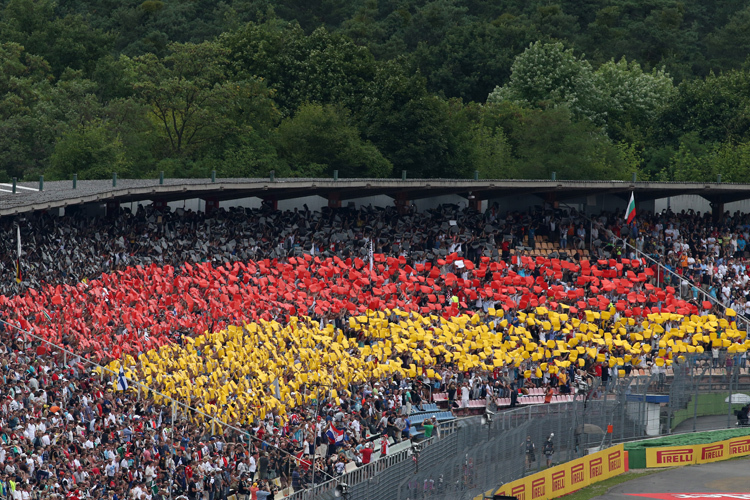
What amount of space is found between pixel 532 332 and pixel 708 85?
39.1 meters

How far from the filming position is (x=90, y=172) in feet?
194

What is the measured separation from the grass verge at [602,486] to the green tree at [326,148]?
31.2 metres

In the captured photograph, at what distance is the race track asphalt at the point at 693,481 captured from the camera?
1265 inches

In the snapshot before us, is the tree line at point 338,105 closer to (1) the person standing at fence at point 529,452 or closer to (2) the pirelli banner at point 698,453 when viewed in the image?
(2) the pirelli banner at point 698,453

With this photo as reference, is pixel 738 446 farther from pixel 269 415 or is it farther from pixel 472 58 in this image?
pixel 472 58

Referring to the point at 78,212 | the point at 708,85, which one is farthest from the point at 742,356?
the point at 708,85

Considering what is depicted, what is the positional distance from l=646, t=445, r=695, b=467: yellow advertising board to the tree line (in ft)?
100

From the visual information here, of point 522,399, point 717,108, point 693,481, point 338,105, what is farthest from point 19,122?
point 693,481

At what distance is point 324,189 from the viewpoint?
46469 millimetres

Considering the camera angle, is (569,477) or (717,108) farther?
(717,108)

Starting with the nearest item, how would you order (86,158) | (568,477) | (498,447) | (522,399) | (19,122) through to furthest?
(498,447) → (568,477) → (522,399) → (86,158) → (19,122)

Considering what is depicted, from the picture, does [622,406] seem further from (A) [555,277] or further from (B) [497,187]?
(B) [497,187]

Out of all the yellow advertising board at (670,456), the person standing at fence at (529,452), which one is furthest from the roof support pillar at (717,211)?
the person standing at fence at (529,452)

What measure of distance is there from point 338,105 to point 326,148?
13.8 ft
